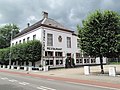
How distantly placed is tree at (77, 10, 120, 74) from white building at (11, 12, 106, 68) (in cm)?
1432

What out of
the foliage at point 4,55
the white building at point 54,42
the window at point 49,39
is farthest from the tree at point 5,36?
the window at point 49,39

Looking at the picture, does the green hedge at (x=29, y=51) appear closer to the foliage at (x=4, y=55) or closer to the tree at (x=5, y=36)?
the foliage at (x=4, y=55)

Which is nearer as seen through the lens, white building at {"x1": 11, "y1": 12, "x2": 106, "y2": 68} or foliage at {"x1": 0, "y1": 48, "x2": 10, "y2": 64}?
white building at {"x1": 11, "y1": 12, "x2": 106, "y2": 68}

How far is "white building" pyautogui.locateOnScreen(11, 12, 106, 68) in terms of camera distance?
36.9 metres

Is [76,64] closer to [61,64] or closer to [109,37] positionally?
[61,64]

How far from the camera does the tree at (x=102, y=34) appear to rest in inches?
781

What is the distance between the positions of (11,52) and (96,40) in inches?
1081

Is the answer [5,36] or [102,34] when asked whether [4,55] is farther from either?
[102,34]

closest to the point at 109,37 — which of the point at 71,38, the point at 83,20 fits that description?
the point at 83,20

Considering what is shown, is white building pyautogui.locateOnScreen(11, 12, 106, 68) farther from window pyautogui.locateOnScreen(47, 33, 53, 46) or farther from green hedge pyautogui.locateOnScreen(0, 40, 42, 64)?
green hedge pyautogui.locateOnScreen(0, 40, 42, 64)

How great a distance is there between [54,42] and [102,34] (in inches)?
784

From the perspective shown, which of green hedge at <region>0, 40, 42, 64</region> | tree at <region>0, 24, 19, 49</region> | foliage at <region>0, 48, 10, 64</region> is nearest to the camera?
green hedge at <region>0, 40, 42, 64</region>

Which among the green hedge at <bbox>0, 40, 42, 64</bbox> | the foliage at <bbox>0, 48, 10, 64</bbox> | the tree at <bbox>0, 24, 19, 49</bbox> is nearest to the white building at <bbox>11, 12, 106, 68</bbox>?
the green hedge at <bbox>0, 40, 42, 64</bbox>

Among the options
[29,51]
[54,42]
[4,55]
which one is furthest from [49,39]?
[4,55]
